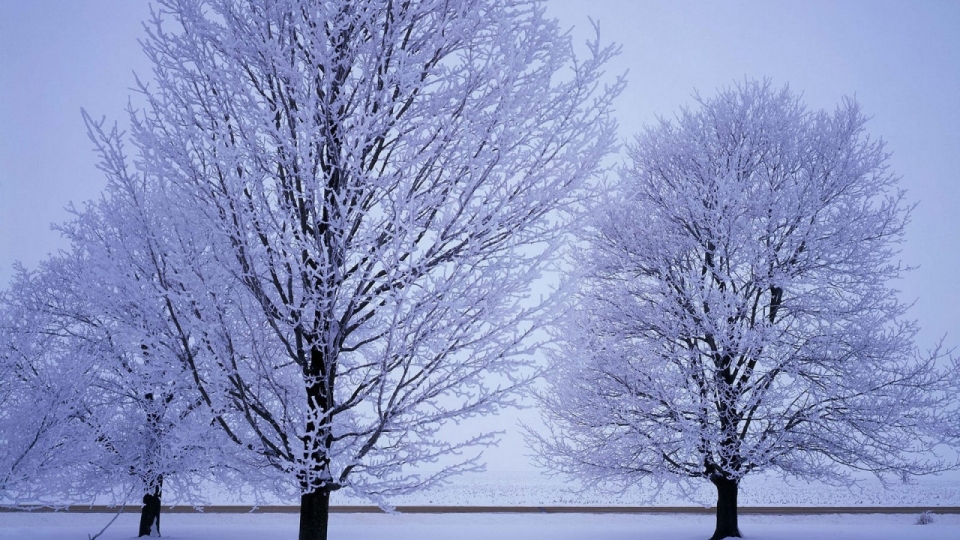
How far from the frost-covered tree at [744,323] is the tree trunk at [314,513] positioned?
5.06m

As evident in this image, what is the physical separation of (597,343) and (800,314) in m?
3.46

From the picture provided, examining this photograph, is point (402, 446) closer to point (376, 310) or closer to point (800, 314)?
point (376, 310)

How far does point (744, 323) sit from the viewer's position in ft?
30.2

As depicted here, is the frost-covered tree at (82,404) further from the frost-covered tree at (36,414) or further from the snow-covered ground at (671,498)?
the snow-covered ground at (671,498)

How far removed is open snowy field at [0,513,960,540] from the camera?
1164 cm

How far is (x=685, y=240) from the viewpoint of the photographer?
421 inches

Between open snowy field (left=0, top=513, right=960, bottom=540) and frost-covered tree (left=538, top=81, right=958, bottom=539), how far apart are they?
6.79ft

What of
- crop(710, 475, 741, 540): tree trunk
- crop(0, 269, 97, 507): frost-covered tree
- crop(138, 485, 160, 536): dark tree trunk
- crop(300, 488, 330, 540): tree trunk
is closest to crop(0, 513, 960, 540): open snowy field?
crop(138, 485, 160, 536): dark tree trunk

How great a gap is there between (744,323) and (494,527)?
23.3 feet

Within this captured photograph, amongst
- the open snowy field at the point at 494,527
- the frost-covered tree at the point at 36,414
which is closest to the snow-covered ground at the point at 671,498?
the open snowy field at the point at 494,527

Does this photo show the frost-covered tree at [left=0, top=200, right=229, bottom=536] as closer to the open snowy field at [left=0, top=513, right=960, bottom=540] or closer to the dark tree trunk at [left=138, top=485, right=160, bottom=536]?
the dark tree trunk at [left=138, top=485, right=160, bottom=536]

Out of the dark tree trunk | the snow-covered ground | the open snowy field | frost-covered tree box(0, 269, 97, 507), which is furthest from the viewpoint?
the snow-covered ground

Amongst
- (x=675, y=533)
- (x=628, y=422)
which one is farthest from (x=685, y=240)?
(x=675, y=533)

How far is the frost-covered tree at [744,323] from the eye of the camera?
31.7 feet
